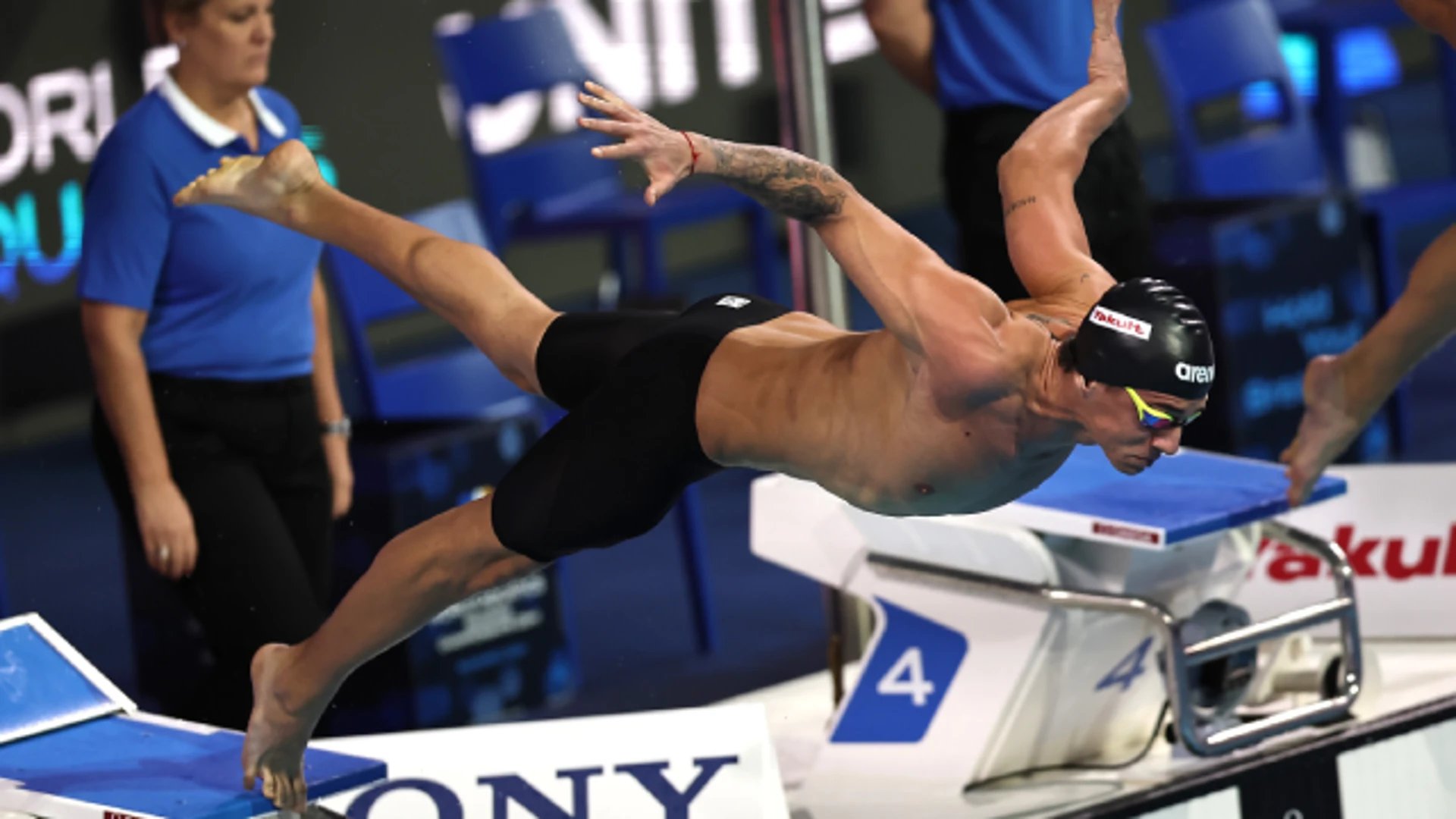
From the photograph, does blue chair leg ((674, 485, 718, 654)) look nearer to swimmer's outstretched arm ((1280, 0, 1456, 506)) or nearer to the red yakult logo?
the red yakult logo

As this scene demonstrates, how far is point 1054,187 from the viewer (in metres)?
3.90

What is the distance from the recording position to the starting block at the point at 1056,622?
480 centimetres

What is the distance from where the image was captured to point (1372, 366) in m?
5.08

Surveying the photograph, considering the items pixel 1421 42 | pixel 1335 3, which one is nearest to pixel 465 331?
pixel 1335 3

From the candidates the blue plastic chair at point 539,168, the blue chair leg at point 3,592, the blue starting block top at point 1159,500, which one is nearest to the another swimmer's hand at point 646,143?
the blue starting block top at point 1159,500

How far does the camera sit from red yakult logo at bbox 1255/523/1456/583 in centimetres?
610

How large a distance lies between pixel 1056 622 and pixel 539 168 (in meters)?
Result: 2.68

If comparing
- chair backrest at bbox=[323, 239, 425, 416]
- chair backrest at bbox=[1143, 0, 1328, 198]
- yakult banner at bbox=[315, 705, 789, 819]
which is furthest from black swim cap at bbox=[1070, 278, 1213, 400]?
chair backrest at bbox=[1143, 0, 1328, 198]

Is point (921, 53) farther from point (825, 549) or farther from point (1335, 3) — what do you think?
point (1335, 3)

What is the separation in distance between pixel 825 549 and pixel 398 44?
2751mm

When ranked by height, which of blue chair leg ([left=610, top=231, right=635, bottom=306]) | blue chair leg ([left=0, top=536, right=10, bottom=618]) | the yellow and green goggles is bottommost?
blue chair leg ([left=0, top=536, right=10, bottom=618])

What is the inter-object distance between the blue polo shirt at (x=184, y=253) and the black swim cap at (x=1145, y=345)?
2.25 m

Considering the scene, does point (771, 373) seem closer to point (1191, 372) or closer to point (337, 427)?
point (1191, 372)

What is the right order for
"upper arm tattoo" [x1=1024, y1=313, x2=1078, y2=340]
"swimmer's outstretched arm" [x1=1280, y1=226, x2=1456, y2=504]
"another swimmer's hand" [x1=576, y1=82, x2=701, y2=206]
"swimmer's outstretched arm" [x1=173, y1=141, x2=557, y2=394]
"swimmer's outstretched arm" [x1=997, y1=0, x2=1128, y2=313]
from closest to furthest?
1. "another swimmer's hand" [x1=576, y1=82, x2=701, y2=206]
2. "upper arm tattoo" [x1=1024, y1=313, x2=1078, y2=340]
3. "swimmer's outstretched arm" [x1=997, y1=0, x2=1128, y2=313]
4. "swimmer's outstretched arm" [x1=173, y1=141, x2=557, y2=394]
5. "swimmer's outstretched arm" [x1=1280, y1=226, x2=1456, y2=504]
